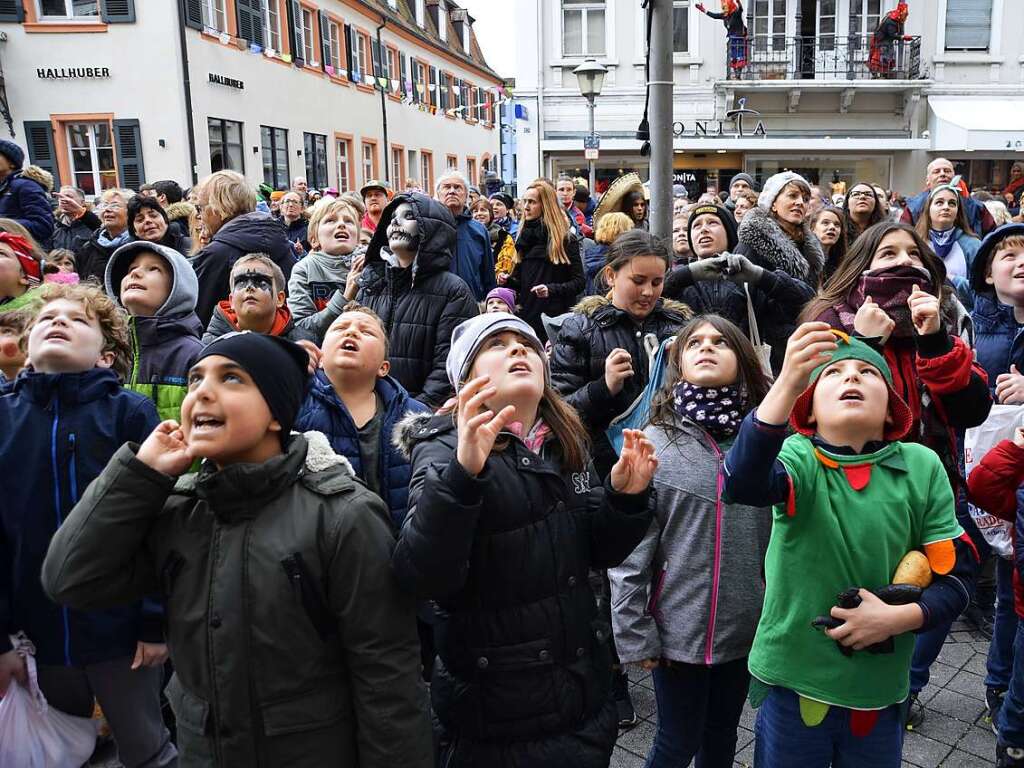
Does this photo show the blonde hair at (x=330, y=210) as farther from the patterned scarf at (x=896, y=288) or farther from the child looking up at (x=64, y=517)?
the patterned scarf at (x=896, y=288)

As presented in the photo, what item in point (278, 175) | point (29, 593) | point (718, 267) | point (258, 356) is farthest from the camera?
point (278, 175)

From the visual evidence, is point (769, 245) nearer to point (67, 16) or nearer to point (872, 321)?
point (872, 321)

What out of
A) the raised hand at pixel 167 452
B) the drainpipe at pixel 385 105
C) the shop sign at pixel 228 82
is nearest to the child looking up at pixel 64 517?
the raised hand at pixel 167 452

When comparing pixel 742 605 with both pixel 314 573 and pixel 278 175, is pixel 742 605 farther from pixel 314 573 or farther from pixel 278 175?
pixel 278 175

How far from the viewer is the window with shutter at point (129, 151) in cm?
1859

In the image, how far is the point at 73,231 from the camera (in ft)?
28.2

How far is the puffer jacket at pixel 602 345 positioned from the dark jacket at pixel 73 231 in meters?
6.68

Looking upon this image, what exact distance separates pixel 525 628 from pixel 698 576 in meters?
0.76

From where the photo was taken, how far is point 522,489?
7.40 ft

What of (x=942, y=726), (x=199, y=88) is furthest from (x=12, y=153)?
(x=199, y=88)

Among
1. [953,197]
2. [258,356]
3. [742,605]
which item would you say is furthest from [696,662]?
[953,197]

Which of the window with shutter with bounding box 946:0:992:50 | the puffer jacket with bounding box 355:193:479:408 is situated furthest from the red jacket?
the window with shutter with bounding box 946:0:992:50

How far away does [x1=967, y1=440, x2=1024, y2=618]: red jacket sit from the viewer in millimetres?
2979

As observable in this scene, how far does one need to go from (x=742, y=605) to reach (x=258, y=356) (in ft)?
5.67
